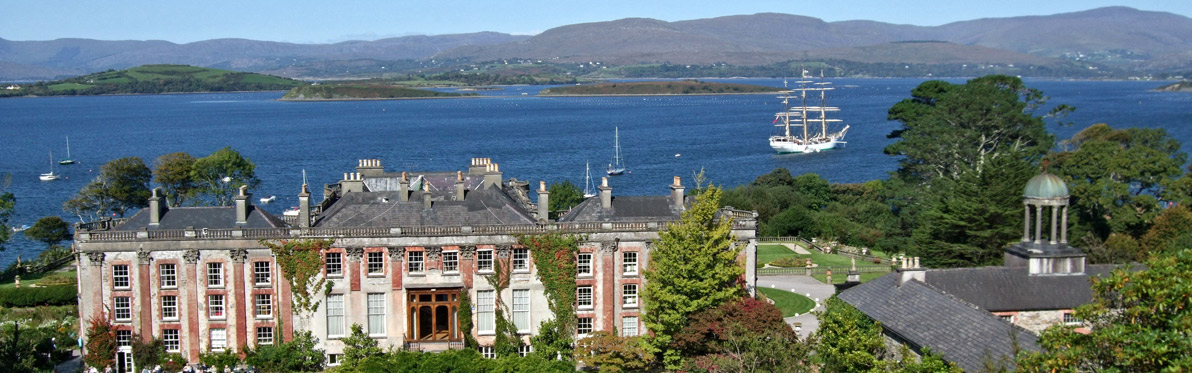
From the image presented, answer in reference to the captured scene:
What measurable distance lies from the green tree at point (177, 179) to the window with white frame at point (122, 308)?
4638 cm

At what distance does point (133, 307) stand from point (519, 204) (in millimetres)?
16972

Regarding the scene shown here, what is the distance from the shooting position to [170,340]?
4453 cm

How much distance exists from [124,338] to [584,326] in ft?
60.3

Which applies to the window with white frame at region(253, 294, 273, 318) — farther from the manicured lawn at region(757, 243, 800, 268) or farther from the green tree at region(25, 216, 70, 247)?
the green tree at region(25, 216, 70, 247)

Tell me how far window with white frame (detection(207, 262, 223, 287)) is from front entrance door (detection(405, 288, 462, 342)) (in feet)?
24.2

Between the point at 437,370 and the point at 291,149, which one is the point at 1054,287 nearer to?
the point at 437,370

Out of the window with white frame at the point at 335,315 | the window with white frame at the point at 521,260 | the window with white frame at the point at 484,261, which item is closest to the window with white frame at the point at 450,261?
the window with white frame at the point at 484,261

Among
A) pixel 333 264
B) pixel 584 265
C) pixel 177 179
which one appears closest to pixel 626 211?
pixel 584 265

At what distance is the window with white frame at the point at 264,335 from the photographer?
44.6 m

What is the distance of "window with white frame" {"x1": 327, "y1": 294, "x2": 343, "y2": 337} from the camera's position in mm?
44625

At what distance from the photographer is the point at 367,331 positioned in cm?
4491

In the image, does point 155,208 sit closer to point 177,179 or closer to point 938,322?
point 938,322

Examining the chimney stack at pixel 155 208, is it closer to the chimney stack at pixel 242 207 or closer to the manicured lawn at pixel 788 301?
the chimney stack at pixel 242 207

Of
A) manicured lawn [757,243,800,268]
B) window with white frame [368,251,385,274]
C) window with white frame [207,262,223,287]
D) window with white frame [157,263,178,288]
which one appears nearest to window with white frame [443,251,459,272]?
window with white frame [368,251,385,274]
